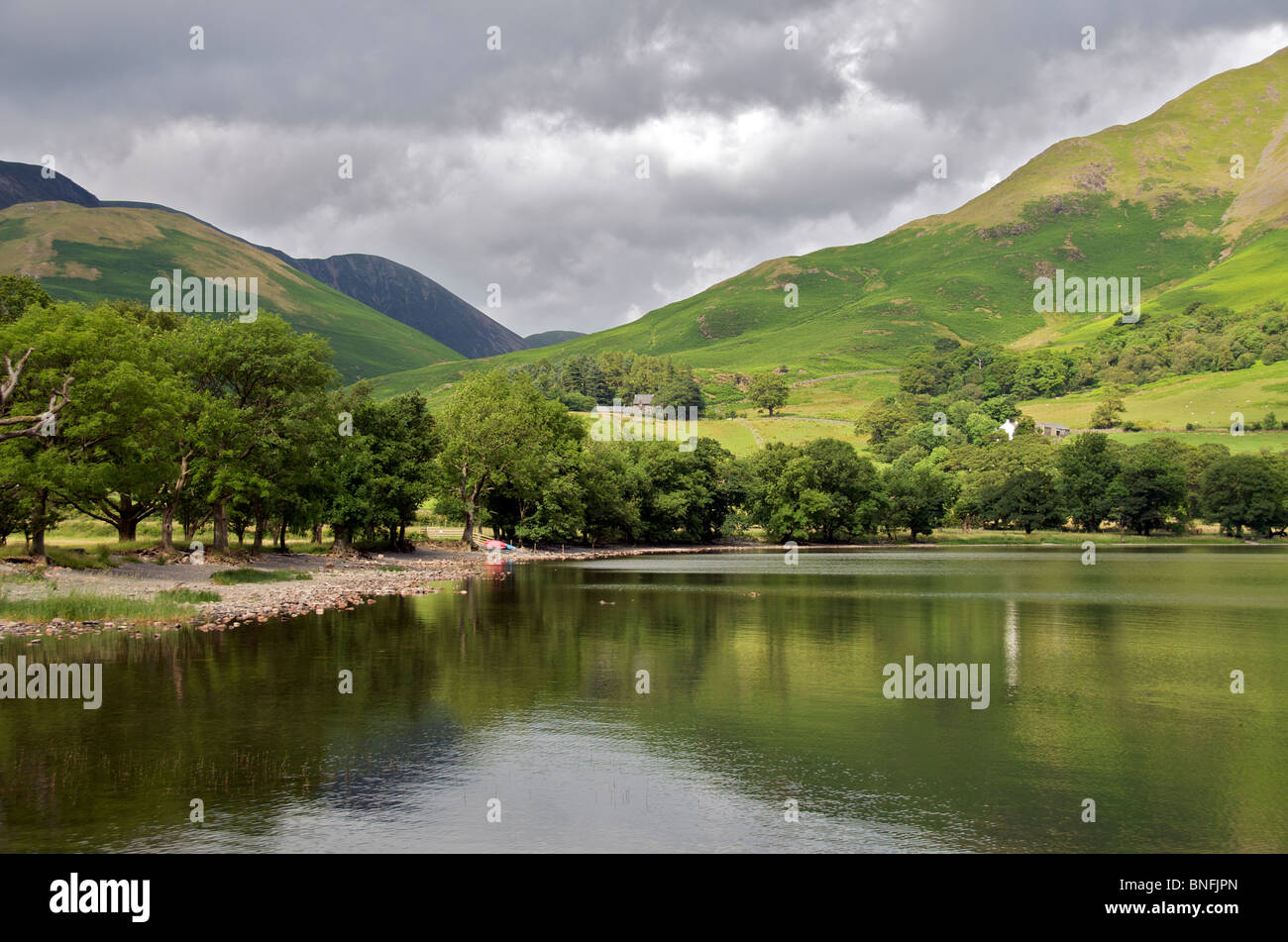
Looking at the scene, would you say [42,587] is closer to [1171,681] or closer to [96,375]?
[96,375]

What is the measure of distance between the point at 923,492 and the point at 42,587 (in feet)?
458

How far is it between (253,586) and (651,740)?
4469 centimetres

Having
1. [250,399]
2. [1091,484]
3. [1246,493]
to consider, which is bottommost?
[1246,493]

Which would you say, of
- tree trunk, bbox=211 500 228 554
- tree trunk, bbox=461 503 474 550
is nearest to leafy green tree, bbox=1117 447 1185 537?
tree trunk, bbox=461 503 474 550

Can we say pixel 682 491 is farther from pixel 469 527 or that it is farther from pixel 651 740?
pixel 651 740

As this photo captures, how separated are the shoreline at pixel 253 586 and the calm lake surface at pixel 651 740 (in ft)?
11.8

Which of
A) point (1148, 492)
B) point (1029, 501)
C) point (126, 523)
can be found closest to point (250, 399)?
point (126, 523)

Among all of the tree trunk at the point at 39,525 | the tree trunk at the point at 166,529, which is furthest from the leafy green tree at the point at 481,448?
the tree trunk at the point at 39,525

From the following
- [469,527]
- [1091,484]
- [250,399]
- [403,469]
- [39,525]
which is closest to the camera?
[39,525]

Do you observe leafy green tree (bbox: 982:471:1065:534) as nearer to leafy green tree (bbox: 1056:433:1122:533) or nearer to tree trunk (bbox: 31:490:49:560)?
leafy green tree (bbox: 1056:433:1122:533)

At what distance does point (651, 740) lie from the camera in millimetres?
23016

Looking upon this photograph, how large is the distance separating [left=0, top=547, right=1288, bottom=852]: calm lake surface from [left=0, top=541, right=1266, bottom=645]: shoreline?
3.61m

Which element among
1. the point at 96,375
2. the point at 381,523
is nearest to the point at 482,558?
the point at 381,523
